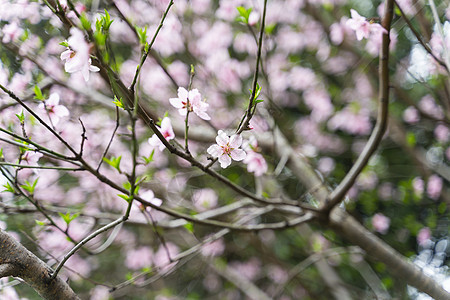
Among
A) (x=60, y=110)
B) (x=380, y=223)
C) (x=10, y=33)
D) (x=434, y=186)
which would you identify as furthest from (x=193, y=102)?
(x=380, y=223)

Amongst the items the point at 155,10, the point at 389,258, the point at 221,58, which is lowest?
the point at 389,258

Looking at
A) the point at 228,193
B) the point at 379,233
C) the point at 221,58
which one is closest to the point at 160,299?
the point at 228,193

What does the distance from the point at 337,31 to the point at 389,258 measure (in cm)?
157

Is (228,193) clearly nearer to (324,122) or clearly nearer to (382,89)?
(324,122)

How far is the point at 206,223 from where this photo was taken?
51.0 inches

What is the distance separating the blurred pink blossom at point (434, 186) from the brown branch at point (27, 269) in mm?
2356

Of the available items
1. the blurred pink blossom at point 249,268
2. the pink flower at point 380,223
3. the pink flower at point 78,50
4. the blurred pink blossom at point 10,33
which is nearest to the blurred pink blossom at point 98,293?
the blurred pink blossom at point 249,268

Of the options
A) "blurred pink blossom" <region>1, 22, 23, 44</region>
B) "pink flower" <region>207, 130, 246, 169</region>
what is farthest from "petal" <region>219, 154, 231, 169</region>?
"blurred pink blossom" <region>1, 22, 23, 44</region>

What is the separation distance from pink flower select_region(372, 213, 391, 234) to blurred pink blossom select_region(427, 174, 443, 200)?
1.26ft

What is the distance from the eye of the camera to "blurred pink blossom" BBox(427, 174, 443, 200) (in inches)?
98.2

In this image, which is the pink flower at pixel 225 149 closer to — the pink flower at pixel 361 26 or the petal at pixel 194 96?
the petal at pixel 194 96

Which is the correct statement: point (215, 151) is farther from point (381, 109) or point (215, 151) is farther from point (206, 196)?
point (206, 196)

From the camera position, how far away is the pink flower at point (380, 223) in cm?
278

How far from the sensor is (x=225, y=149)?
102 centimetres
